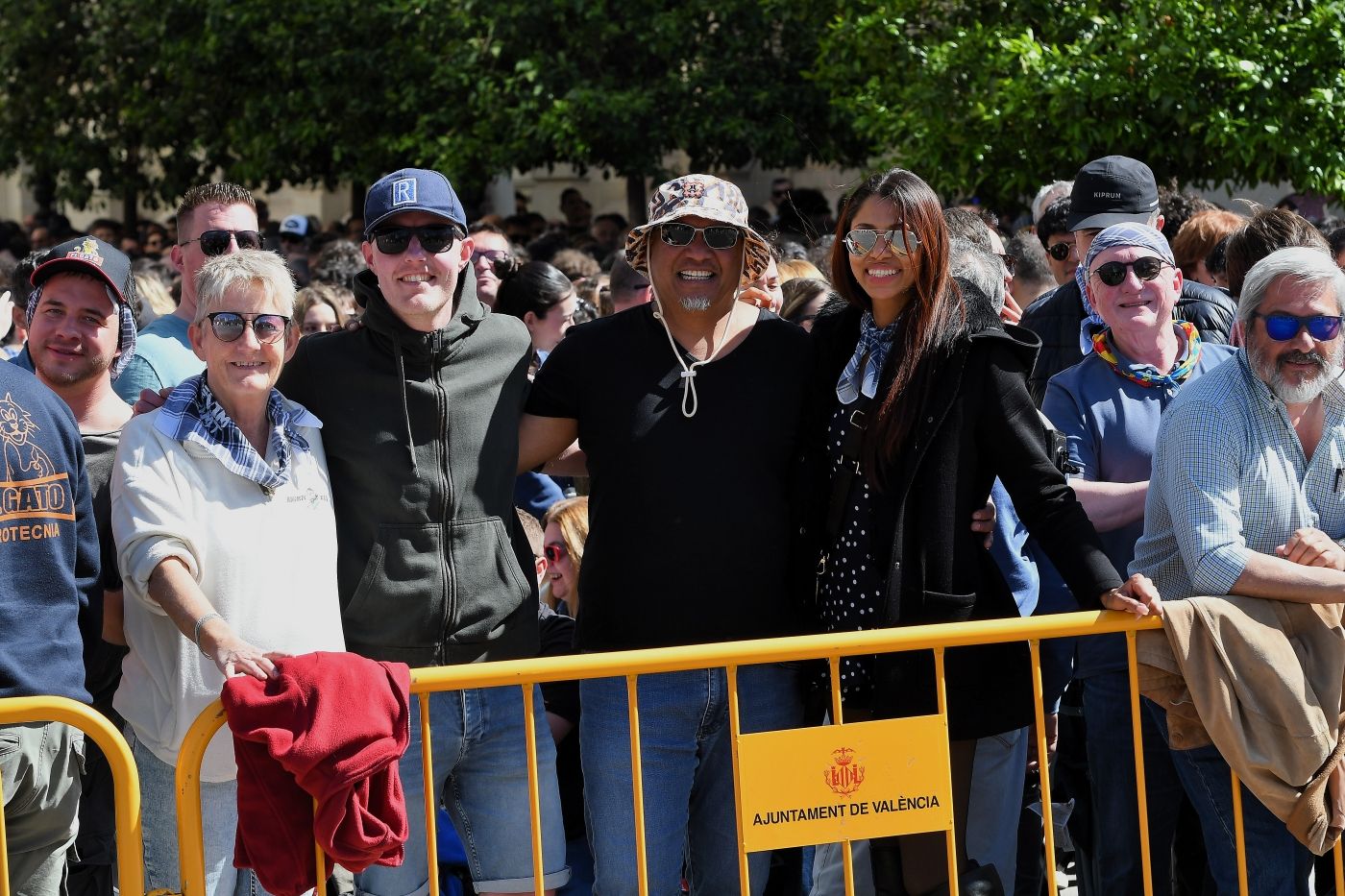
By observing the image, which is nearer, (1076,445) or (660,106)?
(1076,445)

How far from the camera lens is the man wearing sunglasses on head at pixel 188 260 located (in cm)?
493

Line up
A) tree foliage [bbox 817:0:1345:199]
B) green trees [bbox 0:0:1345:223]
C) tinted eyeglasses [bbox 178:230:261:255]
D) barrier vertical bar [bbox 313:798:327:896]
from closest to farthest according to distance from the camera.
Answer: barrier vertical bar [bbox 313:798:327:896], tinted eyeglasses [bbox 178:230:261:255], tree foliage [bbox 817:0:1345:199], green trees [bbox 0:0:1345:223]

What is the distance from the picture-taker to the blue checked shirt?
364cm

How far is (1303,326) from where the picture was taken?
3.70 meters

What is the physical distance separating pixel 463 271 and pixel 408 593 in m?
0.84

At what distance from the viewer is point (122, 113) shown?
1878cm

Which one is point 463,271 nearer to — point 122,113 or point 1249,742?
point 1249,742

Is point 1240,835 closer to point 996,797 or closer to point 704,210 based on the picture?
point 996,797

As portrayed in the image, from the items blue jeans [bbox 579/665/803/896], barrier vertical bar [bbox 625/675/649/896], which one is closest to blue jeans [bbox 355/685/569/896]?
blue jeans [bbox 579/665/803/896]

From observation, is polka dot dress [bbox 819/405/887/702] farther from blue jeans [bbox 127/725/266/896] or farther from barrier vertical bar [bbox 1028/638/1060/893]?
blue jeans [bbox 127/725/266/896]

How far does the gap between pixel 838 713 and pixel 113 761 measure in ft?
5.10

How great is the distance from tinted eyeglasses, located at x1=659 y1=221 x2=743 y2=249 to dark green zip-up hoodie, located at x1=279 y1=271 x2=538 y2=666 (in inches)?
20.5

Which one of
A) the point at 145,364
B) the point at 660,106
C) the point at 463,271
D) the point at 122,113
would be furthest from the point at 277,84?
the point at 463,271

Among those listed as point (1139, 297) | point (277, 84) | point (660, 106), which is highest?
point (277, 84)
